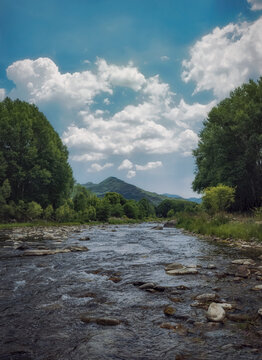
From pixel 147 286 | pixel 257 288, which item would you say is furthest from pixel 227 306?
pixel 147 286

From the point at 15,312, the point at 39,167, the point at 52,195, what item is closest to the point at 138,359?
the point at 15,312

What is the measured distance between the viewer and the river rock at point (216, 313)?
12.8 feet

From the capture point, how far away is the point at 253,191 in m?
32.7

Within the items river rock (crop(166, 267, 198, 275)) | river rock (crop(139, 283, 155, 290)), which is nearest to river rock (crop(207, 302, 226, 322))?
river rock (crop(139, 283, 155, 290))

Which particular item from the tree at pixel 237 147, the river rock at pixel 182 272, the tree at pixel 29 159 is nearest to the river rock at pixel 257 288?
the river rock at pixel 182 272

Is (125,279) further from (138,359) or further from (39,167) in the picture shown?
(39,167)

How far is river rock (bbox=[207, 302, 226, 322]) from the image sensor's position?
390 centimetres

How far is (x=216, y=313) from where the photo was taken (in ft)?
13.2

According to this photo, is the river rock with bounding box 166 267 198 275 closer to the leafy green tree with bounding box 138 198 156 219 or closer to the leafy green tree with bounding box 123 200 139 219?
the leafy green tree with bounding box 123 200 139 219

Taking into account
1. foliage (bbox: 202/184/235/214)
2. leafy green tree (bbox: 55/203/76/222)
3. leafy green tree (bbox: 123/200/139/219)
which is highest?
foliage (bbox: 202/184/235/214)

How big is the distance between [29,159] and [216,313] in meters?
36.6

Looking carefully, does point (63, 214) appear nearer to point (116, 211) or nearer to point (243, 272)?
point (243, 272)

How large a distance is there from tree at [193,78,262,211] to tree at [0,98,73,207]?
22.3 m

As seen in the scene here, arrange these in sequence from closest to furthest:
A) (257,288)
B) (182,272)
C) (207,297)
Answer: (207,297) < (257,288) < (182,272)
